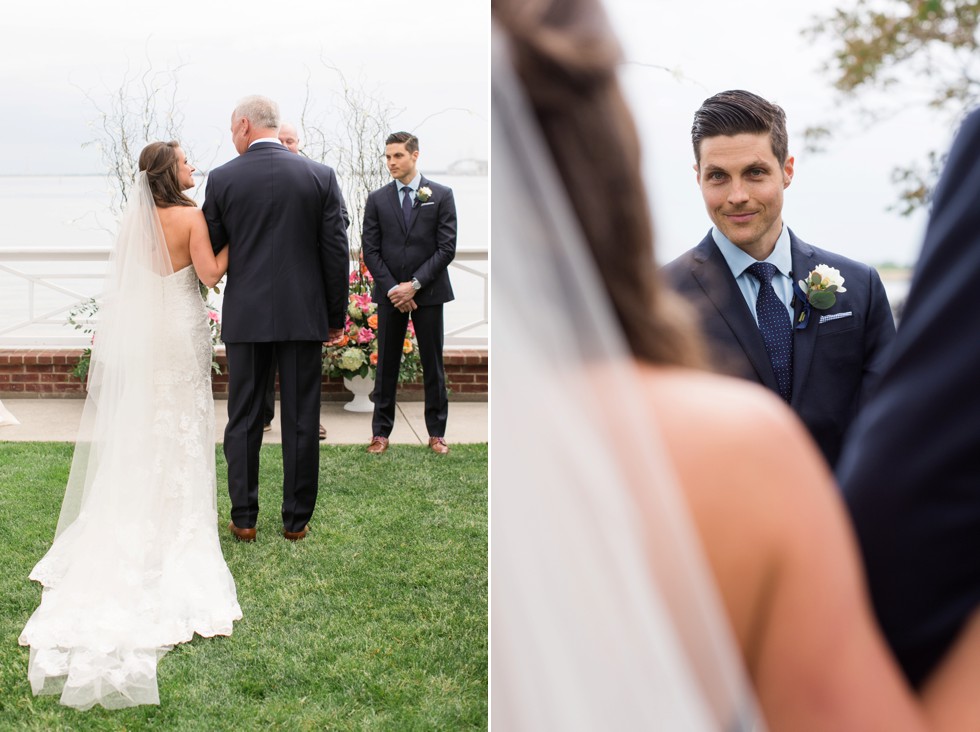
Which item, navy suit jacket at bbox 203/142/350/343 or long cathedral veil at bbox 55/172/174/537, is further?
navy suit jacket at bbox 203/142/350/343

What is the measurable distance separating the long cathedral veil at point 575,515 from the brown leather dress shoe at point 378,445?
4698 mm

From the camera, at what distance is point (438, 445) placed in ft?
18.7

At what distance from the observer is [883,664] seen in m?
0.84

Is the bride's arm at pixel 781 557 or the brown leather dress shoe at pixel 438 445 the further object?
the brown leather dress shoe at pixel 438 445

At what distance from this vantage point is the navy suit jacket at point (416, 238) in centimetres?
544

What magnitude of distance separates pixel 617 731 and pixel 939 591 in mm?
331

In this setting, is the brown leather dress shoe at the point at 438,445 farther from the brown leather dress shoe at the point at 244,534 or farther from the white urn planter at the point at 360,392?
the brown leather dress shoe at the point at 244,534

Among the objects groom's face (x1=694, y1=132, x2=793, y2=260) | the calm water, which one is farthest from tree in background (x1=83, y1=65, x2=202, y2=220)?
groom's face (x1=694, y1=132, x2=793, y2=260)

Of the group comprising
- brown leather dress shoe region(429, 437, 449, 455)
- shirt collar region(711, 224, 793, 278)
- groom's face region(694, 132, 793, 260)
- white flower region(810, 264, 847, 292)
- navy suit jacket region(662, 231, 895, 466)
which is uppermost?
groom's face region(694, 132, 793, 260)

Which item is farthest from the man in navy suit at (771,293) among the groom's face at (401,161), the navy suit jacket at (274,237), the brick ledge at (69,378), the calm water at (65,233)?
the calm water at (65,233)

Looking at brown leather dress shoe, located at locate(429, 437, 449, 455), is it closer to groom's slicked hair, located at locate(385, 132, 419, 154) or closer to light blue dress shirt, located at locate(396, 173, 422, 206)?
light blue dress shirt, located at locate(396, 173, 422, 206)

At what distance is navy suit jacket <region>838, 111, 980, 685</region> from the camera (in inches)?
34.9

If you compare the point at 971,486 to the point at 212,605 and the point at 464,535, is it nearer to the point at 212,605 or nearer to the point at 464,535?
the point at 212,605

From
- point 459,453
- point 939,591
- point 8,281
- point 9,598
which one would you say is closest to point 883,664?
point 939,591
